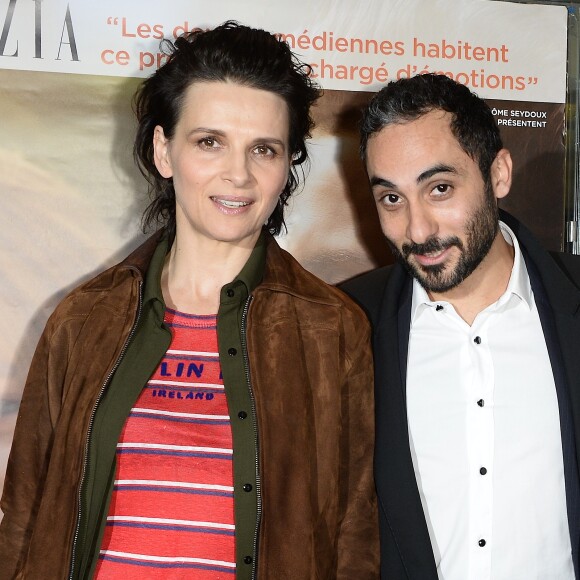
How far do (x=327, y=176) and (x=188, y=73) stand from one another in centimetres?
79

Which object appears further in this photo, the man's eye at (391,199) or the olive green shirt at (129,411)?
the man's eye at (391,199)

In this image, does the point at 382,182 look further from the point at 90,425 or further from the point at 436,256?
the point at 90,425

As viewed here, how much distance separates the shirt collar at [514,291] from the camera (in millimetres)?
2244

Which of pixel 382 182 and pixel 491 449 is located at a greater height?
pixel 382 182

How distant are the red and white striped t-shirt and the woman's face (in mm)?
404

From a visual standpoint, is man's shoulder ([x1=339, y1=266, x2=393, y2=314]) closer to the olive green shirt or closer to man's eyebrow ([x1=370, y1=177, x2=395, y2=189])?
man's eyebrow ([x1=370, y1=177, x2=395, y2=189])

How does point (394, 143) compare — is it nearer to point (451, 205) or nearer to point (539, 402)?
point (451, 205)

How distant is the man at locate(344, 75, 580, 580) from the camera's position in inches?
82.0

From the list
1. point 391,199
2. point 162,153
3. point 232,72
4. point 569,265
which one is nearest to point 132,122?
point 162,153

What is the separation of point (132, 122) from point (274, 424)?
1188 mm

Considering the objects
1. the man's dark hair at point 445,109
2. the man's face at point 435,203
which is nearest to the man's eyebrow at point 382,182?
the man's face at point 435,203

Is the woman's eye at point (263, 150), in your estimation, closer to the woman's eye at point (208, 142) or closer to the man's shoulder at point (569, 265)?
the woman's eye at point (208, 142)

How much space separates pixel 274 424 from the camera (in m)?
2.01

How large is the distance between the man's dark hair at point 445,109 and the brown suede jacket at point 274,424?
1.65 feet
